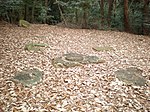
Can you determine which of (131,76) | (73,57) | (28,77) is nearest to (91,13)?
(73,57)

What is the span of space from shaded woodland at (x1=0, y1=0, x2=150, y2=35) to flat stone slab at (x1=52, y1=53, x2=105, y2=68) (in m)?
5.46

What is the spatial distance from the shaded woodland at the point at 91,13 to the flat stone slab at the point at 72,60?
5464mm

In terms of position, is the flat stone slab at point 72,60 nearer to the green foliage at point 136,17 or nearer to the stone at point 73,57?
the stone at point 73,57

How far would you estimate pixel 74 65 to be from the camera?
18.4 feet

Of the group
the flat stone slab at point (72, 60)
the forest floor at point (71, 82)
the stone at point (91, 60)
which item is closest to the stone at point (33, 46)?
the forest floor at point (71, 82)

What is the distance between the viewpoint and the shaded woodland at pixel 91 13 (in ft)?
36.2

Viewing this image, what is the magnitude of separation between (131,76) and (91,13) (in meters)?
10.5

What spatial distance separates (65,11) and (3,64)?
34.4 ft

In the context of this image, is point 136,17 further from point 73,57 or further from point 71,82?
point 71,82

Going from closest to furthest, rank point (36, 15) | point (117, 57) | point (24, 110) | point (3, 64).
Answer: point (24, 110) < point (3, 64) < point (117, 57) < point (36, 15)

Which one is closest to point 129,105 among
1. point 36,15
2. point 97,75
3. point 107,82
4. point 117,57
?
point 107,82

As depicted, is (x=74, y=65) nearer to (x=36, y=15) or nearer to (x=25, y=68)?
(x=25, y=68)

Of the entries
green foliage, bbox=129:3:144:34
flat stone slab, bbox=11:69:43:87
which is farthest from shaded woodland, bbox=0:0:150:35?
flat stone slab, bbox=11:69:43:87

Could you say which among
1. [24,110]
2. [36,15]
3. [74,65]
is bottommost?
[24,110]
